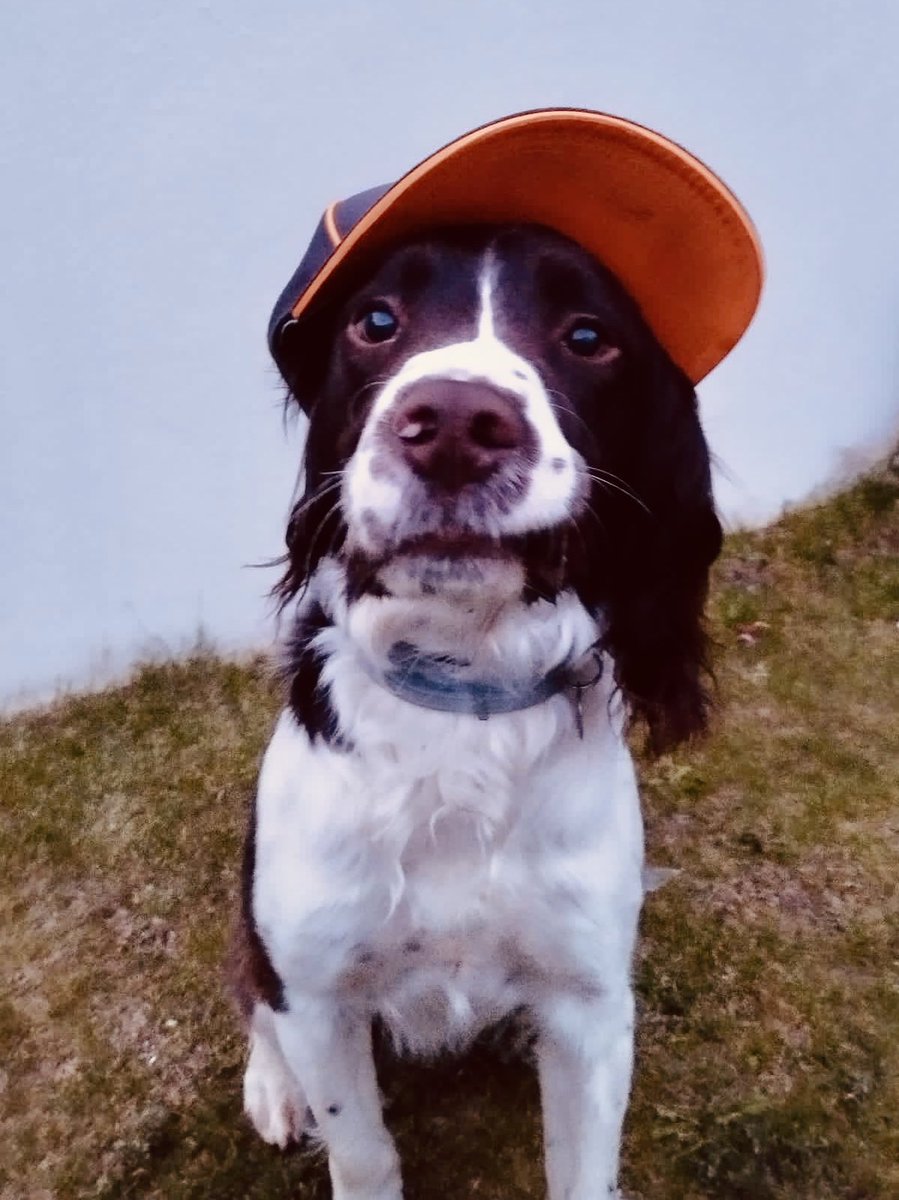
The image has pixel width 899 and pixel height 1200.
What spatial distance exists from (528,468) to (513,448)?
3 centimetres

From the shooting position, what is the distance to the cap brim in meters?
1.19

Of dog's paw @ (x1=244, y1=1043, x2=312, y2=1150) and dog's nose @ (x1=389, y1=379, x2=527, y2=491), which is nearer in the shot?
dog's nose @ (x1=389, y1=379, x2=527, y2=491)

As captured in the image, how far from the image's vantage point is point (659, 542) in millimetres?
1485

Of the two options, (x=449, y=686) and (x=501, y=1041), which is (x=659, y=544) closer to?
(x=449, y=686)

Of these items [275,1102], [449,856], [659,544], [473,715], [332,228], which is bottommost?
[275,1102]

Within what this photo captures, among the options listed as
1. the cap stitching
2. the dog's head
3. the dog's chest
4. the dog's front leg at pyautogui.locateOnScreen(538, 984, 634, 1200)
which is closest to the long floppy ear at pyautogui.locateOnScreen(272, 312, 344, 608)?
the dog's head

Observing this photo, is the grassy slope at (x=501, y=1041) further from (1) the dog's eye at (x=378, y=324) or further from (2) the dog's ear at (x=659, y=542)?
(1) the dog's eye at (x=378, y=324)

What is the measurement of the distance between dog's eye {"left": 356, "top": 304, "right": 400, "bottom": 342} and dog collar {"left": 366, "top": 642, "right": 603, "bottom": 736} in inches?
15.6

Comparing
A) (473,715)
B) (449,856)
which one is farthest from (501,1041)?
(473,715)

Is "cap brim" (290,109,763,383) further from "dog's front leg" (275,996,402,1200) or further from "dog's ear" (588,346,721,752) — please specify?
"dog's front leg" (275,996,402,1200)

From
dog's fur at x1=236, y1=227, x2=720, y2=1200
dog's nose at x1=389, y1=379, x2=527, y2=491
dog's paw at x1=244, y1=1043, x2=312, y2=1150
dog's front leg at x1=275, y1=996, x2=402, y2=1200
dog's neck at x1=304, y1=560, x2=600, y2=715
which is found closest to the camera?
dog's nose at x1=389, y1=379, x2=527, y2=491

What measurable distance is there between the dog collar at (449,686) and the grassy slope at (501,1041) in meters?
0.96

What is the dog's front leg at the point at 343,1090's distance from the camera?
1.60 meters

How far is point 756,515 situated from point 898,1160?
2333 millimetres
